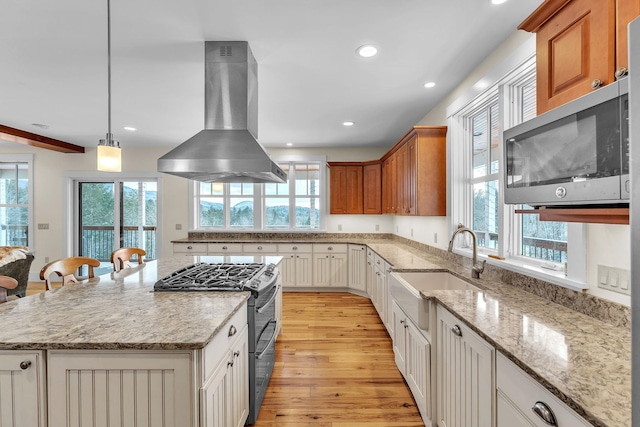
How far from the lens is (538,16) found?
128cm

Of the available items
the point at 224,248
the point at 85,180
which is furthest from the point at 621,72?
the point at 85,180

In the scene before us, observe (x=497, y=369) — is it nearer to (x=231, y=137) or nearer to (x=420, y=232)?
(x=231, y=137)

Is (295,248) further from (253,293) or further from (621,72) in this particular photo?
(621,72)

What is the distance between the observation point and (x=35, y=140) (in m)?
4.50

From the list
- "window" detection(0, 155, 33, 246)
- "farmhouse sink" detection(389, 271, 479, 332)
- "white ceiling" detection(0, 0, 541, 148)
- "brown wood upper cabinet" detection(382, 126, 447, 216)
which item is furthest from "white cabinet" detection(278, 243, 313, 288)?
"window" detection(0, 155, 33, 246)

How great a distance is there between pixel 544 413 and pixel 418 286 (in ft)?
5.54

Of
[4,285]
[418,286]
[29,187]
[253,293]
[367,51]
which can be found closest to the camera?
[4,285]

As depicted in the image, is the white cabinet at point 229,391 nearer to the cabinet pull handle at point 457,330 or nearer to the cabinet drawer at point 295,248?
the cabinet pull handle at point 457,330

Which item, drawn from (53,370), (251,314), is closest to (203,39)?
(251,314)

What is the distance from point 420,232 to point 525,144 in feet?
9.31

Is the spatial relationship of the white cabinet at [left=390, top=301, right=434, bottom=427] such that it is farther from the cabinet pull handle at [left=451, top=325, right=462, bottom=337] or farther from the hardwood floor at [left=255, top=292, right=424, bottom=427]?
the cabinet pull handle at [left=451, top=325, right=462, bottom=337]

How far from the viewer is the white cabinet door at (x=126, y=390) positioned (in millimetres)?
1140

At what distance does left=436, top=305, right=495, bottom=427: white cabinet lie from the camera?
122cm

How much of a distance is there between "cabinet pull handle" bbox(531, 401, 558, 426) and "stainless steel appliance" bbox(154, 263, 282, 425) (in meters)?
1.40
